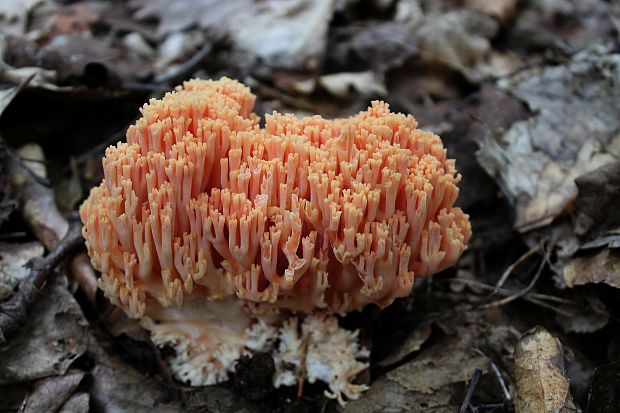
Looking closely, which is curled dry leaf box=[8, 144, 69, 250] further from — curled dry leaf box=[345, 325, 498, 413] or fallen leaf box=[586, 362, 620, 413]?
fallen leaf box=[586, 362, 620, 413]

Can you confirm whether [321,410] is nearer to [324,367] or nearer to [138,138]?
[324,367]

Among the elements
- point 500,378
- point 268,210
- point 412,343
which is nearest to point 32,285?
point 268,210

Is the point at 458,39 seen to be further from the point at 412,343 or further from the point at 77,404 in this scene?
the point at 77,404

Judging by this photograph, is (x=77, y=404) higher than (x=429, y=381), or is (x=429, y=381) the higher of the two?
(x=77, y=404)

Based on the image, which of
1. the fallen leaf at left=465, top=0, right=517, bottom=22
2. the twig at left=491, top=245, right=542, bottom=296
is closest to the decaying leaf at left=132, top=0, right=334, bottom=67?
the fallen leaf at left=465, top=0, right=517, bottom=22

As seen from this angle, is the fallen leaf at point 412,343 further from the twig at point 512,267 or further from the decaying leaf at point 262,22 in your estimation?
the decaying leaf at point 262,22

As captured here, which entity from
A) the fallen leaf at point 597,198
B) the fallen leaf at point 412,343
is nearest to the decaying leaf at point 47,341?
the fallen leaf at point 412,343
